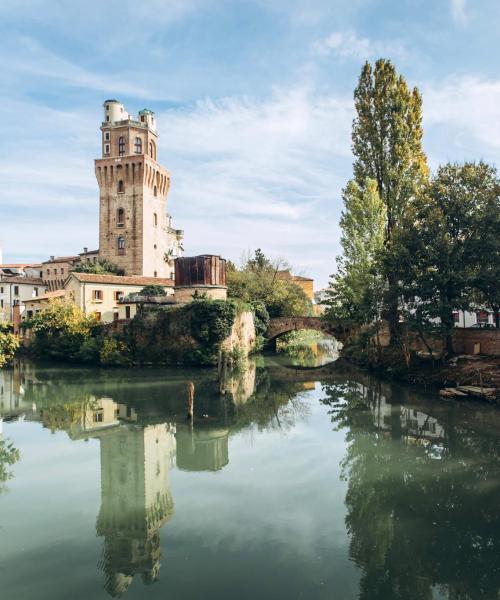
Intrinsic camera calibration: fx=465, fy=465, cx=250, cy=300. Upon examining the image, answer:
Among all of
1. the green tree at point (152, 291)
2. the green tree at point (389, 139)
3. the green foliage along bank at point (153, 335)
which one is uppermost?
the green tree at point (389, 139)

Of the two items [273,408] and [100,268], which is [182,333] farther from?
[100,268]

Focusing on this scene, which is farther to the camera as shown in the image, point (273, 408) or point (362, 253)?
point (362, 253)

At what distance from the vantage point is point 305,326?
43969 mm

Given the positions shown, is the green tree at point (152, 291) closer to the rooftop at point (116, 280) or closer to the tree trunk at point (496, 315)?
the rooftop at point (116, 280)

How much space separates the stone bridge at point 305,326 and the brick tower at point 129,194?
695 inches

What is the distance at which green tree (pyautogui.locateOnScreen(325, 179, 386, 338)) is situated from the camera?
27969 mm

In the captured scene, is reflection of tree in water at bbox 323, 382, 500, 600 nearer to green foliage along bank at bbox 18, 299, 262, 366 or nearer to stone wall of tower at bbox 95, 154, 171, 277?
green foliage along bank at bbox 18, 299, 262, 366

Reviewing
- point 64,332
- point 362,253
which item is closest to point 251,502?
point 362,253

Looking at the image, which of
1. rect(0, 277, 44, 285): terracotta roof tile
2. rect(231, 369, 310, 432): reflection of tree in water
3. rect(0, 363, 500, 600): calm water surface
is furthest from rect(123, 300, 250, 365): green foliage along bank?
rect(0, 277, 44, 285): terracotta roof tile

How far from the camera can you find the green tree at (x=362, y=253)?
28.0 meters

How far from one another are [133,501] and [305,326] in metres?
33.5

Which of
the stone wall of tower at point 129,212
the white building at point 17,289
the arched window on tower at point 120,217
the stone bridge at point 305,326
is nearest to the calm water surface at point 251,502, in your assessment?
the stone bridge at point 305,326

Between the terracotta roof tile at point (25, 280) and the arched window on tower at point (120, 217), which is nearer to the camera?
the arched window on tower at point (120, 217)

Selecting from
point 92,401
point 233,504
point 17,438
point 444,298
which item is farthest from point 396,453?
point 92,401
